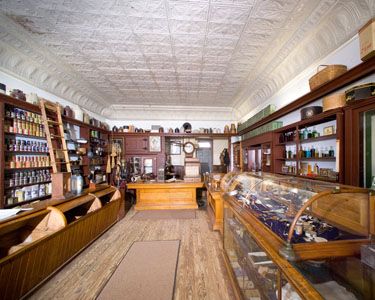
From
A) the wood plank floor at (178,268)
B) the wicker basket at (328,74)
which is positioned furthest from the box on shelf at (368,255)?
the wicker basket at (328,74)

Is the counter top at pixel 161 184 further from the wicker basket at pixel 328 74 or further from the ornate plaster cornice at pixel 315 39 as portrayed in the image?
the wicker basket at pixel 328 74

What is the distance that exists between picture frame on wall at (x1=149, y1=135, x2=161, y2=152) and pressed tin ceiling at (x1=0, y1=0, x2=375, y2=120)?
2382mm

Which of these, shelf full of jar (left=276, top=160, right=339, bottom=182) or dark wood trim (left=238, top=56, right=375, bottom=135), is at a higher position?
dark wood trim (left=238, top=56, right=375, bottom=135)

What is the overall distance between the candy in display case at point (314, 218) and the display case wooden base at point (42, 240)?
100 inches

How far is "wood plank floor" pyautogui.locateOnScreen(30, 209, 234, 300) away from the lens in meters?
2.22

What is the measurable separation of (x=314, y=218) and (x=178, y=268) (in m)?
2.00

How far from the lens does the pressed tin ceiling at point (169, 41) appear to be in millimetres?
2393

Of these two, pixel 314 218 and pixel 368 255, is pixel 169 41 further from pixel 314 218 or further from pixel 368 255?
pixel 368 255

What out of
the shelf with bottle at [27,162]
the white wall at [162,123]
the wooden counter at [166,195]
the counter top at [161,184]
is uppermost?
the white wall at [162,123]

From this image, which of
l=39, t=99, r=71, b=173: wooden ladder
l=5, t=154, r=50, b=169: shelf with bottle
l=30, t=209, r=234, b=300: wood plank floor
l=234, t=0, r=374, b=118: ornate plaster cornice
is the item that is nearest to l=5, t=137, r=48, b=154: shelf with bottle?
l=5, t=154, r=50, b=169: shelf with bottle

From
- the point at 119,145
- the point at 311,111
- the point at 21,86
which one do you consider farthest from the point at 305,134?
the point at 119,145

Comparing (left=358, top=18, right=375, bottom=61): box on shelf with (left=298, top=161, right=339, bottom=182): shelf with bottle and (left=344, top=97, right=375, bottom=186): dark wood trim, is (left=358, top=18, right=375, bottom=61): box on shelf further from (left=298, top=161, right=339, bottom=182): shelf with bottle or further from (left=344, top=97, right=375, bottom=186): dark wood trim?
(left=298, top=161, right=339, bottom=182): shelf with bottle

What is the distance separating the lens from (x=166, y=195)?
18.5 feet

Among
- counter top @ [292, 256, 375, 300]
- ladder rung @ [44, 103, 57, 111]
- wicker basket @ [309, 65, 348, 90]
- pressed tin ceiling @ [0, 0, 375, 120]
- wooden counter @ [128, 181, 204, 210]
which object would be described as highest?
pressed tin ceiling @ [0, 0, 375, 120]
